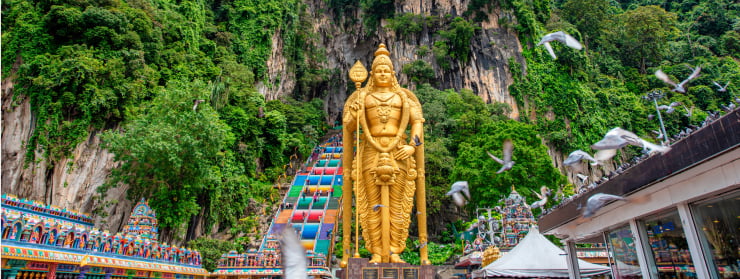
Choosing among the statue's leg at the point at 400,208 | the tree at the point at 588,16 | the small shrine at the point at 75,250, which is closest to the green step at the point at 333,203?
the statue's leg at the point at 400,208

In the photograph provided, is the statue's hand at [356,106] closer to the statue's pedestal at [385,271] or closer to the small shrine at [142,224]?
the statue's pedestal at [385,271]

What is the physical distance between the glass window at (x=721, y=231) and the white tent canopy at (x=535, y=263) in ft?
11.2

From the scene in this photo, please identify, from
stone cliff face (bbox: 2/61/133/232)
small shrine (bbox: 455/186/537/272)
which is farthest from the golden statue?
stone cliff face (bbox: 2/61/133/232)

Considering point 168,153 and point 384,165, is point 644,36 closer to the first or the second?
point 384,165

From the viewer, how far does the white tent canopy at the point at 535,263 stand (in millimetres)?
6629

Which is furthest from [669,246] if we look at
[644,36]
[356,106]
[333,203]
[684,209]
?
[644,36]

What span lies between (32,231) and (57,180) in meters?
7.99

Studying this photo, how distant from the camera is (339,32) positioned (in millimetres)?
33688

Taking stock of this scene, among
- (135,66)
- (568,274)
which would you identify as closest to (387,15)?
(135,66)

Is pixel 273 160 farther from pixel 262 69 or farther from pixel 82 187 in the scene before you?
pixel 82 187

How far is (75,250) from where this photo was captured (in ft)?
15.9

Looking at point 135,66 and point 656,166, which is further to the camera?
point 135,66

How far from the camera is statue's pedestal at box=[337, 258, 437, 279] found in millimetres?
6750

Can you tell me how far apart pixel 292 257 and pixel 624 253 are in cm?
401
